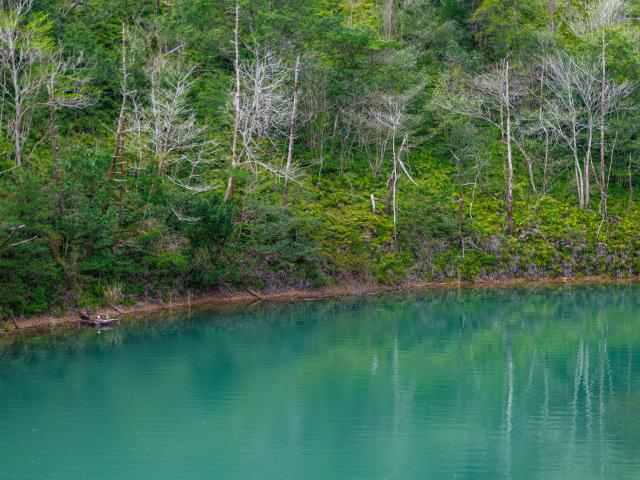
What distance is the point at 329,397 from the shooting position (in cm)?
2178

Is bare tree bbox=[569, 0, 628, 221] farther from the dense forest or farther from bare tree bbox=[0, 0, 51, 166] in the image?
bare tree bbox=[0, 0, 51, 166]

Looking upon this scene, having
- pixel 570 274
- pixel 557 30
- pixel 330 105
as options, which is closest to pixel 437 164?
pixel 330 105

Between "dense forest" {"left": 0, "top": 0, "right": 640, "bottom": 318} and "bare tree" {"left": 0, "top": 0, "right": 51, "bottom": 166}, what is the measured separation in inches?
7.6

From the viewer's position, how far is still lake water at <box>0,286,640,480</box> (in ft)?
53.8

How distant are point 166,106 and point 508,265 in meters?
20.7

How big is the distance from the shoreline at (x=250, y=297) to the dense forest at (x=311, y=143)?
0.46m

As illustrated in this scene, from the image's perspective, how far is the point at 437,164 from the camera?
5088 centimetres

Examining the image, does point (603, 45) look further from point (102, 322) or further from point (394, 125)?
point (102, 322)

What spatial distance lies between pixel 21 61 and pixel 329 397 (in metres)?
25.3

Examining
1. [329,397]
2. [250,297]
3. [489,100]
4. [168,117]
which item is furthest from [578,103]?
[329,397]

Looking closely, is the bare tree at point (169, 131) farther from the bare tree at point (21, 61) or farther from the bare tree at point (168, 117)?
the bare tree at point (21, 61)

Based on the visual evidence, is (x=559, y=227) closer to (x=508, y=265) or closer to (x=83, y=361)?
(x=508, y=265)

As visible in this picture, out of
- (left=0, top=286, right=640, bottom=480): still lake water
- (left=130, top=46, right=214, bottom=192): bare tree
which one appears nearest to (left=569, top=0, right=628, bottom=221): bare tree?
(left=0, top=286, right=640, bottom=480): still lake water

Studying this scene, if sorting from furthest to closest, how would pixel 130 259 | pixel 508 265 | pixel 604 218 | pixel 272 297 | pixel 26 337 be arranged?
pixel 604 218
pixel 508 265
pixel 272 297
pixel 130 259
pixel 26 337
